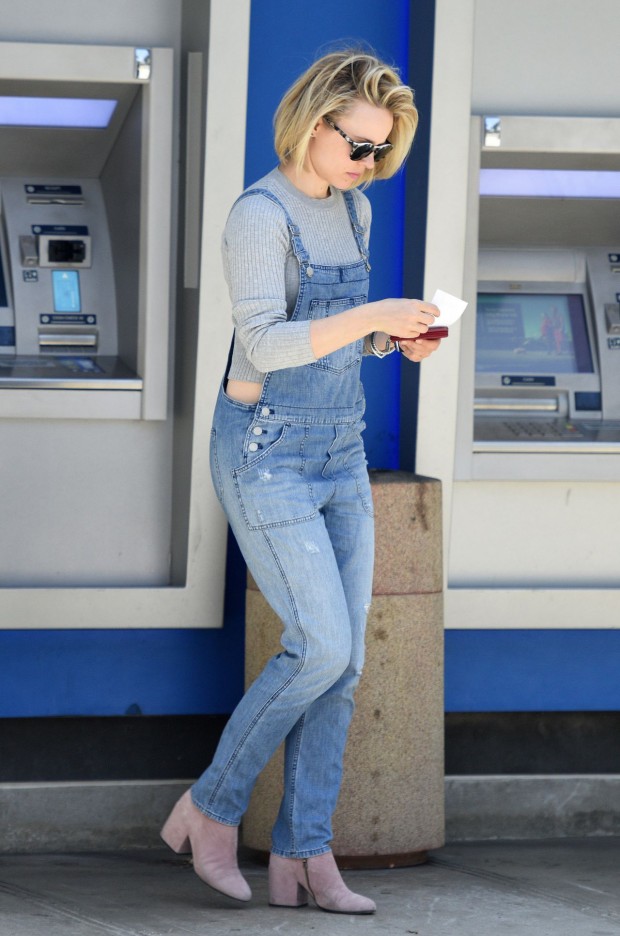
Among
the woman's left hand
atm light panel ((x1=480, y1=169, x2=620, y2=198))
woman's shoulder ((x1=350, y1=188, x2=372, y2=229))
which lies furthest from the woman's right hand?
atm light panel ((x1=480, y1=169, x2=620, y2=198))

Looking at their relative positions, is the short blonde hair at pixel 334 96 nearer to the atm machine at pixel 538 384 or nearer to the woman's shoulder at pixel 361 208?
the woman's shoulder at pixel 361 208

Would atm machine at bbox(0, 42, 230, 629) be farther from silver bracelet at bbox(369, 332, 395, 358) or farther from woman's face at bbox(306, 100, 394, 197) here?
woman's face at bbox(306, 100, 394, 197)

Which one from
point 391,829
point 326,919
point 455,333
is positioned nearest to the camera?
point 326,919

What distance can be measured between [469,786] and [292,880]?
117 centimetres

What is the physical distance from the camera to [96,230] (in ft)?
12.8

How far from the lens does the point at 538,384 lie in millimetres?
3971

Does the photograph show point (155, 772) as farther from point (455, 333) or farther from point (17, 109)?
point (17, 109)

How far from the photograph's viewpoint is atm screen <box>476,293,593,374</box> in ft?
13.1

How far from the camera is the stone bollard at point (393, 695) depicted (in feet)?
11.2

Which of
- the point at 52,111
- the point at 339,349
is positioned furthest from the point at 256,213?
the point at 52,111

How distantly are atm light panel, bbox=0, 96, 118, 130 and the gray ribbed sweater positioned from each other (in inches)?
47.8

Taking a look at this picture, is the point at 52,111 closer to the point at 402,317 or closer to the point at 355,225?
the point at 355,225

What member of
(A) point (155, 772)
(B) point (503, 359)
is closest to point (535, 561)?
(B) point (503, 359)

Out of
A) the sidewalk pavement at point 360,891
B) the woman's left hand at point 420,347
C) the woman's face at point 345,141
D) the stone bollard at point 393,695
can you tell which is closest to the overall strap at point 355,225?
the woman's face at point 345,141
